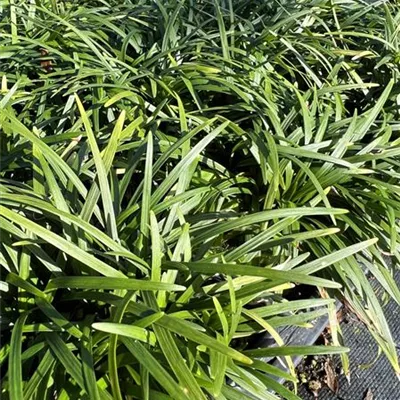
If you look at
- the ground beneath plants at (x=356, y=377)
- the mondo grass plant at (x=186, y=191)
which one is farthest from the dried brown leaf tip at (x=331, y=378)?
the mondo grass plant at (x=186, y=191)

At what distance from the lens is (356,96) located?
6.07 feet

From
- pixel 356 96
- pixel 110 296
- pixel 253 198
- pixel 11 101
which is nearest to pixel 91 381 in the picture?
pixel 110 296

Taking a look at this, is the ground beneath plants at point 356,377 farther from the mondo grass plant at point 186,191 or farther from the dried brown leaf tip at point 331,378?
the mondo grass plant at point 186,191

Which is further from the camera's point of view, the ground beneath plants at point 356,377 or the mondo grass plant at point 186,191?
the ground beneath plants at point 356,377

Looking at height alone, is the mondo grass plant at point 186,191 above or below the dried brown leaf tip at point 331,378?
above

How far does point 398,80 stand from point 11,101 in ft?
3.84

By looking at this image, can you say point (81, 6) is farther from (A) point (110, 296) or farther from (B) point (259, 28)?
(A) point (110, 296)

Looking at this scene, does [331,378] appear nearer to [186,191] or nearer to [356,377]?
[356,377]

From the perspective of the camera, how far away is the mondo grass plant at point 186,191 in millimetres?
958

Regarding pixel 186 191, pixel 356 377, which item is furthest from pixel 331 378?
pixel 186 191

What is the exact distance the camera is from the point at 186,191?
4.05 feet

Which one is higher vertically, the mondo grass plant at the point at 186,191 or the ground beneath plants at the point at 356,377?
the mondo grass plant at the point at 186,191

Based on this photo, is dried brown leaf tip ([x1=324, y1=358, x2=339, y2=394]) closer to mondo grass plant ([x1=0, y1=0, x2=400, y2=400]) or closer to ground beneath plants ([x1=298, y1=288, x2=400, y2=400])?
ground beneath plants ([x1=298, y1=288, x2=400, y2=400])

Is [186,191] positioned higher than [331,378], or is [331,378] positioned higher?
[186,191]
